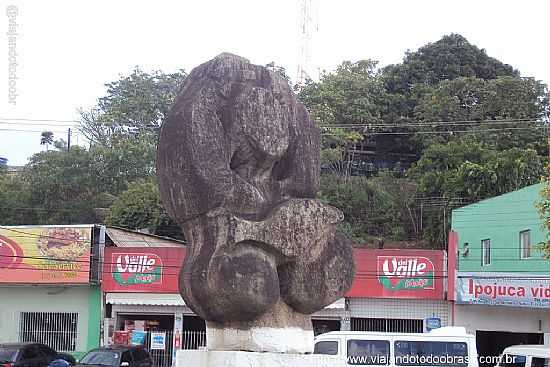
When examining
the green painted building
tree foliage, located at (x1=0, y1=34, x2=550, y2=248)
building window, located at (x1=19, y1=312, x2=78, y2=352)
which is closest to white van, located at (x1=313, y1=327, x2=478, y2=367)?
the green painted building

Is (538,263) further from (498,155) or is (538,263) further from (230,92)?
(230,92)

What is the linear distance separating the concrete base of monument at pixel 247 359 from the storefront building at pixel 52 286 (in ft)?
58.1

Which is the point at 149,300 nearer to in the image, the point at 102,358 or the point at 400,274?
the point at 102,358

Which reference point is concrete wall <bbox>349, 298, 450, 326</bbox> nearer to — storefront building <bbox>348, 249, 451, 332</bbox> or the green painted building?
storefront building <bbox>348, 249, 451, 332</bbox>

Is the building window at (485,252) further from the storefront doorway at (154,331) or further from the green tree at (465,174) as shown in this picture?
the storefront doorway at (154,331)

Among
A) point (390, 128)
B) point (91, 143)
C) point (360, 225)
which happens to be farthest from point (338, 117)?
point (91, 143)

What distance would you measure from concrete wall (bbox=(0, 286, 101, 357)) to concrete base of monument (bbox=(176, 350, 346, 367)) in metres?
18.1

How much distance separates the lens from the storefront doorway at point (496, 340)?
2403 centimetres

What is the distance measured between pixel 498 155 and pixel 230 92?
28.1 m

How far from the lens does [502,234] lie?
26203mm

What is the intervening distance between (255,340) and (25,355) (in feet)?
46.6

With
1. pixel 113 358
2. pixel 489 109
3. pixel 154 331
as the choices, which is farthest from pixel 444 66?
pixel 113 358

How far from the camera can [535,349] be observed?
1706 centimetres

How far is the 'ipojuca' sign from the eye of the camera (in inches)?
838
